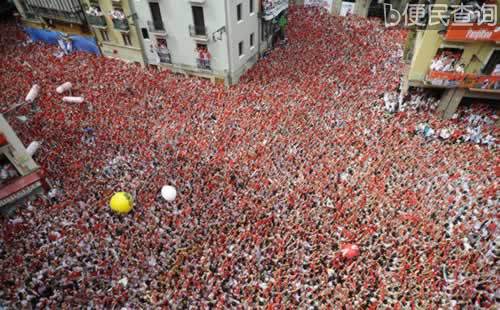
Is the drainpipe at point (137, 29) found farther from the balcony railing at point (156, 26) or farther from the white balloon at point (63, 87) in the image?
the white balloon at point (63, 87)

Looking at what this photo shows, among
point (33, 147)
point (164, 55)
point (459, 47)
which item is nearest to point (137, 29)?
point (164, 55)

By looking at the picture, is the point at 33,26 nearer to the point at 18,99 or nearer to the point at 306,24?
the point at 18,99

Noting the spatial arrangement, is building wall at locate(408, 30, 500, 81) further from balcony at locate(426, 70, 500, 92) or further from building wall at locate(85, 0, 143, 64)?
building wall at locate(85, 0, 143, 64)

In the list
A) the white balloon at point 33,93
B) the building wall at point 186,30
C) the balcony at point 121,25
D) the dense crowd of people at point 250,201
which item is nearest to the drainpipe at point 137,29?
the building wall at point 186,30

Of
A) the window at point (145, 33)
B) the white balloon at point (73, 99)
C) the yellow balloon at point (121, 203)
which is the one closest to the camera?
the yellow balloon at point (121, 203)

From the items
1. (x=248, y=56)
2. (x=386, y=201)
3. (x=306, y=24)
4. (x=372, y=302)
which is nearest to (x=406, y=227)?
(x=386, y=201)
